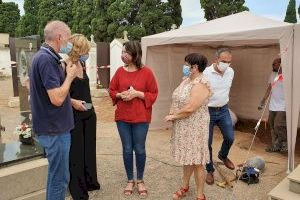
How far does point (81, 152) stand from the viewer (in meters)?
3.86

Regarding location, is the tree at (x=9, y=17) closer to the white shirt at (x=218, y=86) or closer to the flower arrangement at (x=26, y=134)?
the flower arrangement at (x=26, y=134)

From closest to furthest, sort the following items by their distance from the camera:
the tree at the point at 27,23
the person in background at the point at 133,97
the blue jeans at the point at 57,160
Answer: the blue jeans at the point at 57,160, the person in background at the point at 133,97, the tree at the point at 27,23

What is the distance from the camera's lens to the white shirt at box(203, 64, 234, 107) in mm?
4555

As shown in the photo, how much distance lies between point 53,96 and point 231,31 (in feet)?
11.6

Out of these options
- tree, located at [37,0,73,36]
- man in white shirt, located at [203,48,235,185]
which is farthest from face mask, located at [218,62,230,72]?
tree, located at [37,0,73,36]

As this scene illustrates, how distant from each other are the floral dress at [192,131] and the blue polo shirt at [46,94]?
1311 mm

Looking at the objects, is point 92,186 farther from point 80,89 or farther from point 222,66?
point 222,66

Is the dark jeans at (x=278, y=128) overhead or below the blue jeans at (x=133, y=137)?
below

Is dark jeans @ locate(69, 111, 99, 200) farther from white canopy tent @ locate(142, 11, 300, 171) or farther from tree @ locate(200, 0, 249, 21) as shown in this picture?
tree @ locate(200, 0, 249, 21)

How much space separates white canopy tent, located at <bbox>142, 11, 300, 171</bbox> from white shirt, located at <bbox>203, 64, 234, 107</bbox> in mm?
808

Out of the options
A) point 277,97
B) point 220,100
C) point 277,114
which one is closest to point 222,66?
point 220,100

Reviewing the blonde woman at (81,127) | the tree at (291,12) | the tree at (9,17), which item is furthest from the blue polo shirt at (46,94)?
the tree at (9,17)

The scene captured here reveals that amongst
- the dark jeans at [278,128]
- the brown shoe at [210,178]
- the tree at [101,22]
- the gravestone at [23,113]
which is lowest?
the brown shoe at [210,178]

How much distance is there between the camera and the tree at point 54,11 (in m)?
29.5
